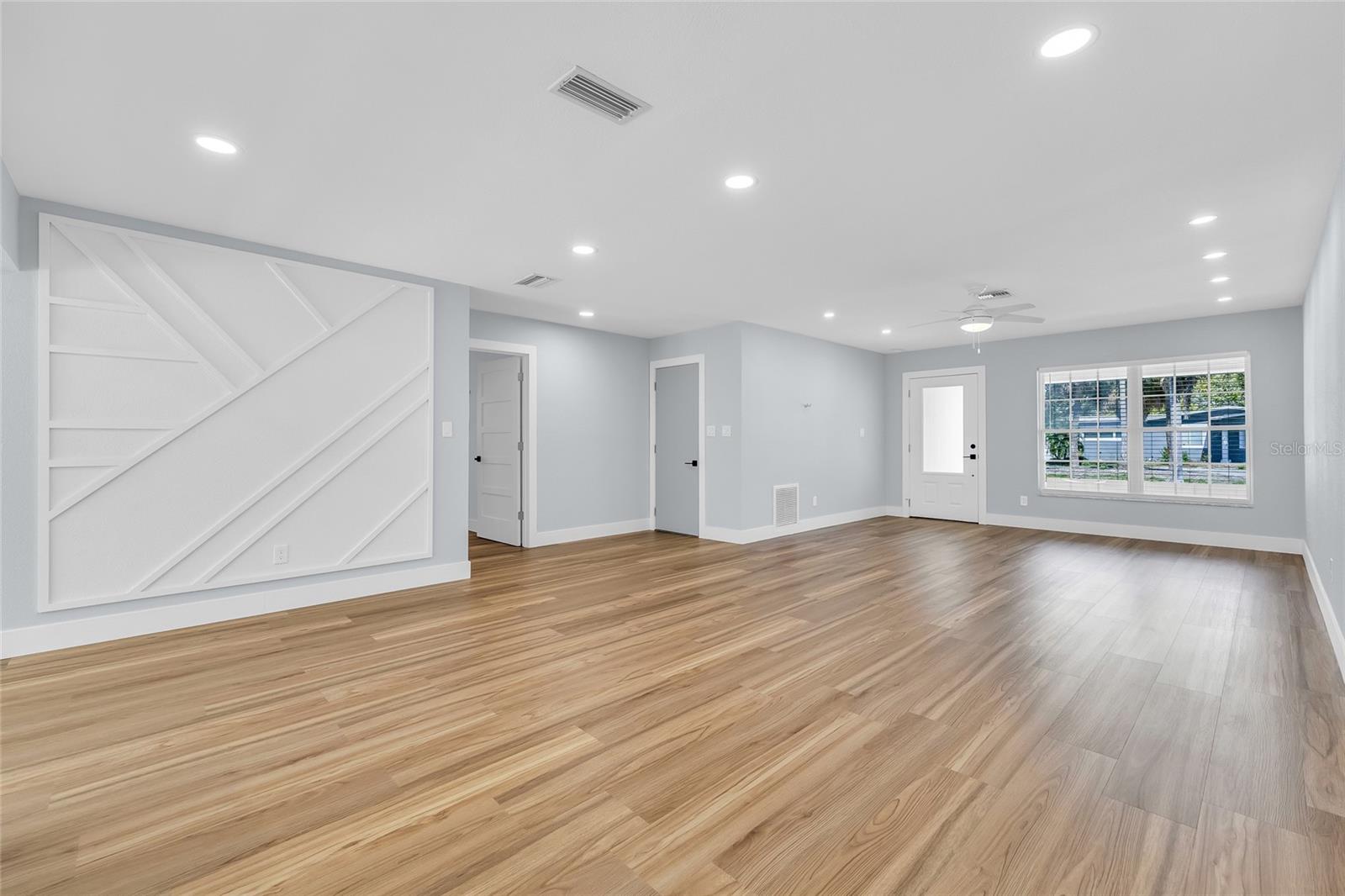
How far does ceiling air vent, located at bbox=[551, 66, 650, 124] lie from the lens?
2205 millimetres

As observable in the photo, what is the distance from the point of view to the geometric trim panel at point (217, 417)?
3438 millimetres

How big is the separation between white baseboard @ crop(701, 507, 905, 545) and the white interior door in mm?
2320

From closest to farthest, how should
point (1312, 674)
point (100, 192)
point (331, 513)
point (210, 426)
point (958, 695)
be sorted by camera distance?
point (958, 695) < point (1312, 674) < point (100, 192) < point (210, 426) < point (331, 513)

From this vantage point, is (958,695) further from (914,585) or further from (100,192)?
(100,192)

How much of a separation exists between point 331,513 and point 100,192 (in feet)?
7.61

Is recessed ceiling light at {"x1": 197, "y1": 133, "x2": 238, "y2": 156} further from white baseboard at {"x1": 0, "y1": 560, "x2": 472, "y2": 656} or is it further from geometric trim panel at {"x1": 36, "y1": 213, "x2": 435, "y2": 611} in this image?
white baseboard at {"x1": 0, "y1": 560, "x2": 472, "y2": 656}

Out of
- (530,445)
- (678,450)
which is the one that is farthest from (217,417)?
(678,450)

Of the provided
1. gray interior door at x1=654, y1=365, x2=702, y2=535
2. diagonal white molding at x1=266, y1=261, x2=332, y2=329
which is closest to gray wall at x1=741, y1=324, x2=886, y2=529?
gray interior door at x1=654, y1=365, x2=702, y2=535

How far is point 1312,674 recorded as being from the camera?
9.66 ft

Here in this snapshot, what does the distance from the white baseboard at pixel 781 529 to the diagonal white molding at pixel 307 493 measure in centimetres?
366

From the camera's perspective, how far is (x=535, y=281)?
16.6ft

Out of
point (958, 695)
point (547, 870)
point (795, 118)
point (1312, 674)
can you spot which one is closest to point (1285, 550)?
point (1312, 674)

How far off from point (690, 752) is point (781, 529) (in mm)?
5235

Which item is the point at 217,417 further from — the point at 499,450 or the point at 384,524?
the point at 499,450
